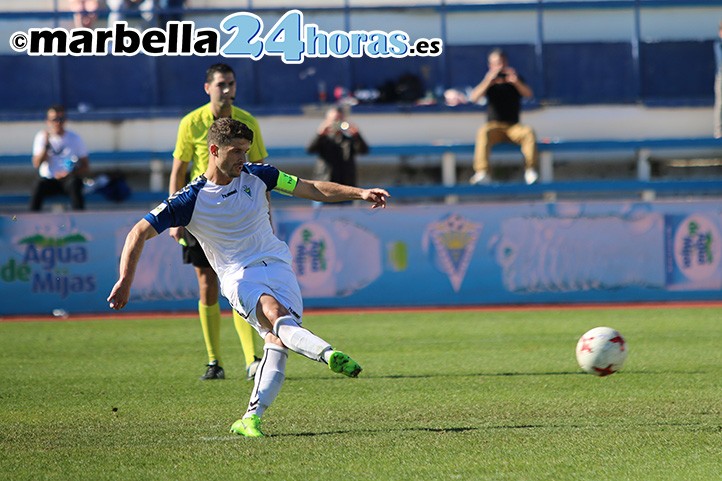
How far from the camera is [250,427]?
6.77 meters

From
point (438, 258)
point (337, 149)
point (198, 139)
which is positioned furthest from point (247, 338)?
point (337, 149)

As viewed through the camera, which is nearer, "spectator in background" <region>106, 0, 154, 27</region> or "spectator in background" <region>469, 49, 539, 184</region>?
"spectator in background" <region>469, 49, 539, 184</region>

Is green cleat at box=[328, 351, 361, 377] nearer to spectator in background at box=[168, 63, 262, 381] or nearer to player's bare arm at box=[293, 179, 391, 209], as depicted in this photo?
player's bare arm at box=[293, 179, 391, 209]

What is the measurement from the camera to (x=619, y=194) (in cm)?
1938

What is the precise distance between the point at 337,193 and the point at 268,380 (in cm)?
123

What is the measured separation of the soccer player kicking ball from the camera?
22.4 ft

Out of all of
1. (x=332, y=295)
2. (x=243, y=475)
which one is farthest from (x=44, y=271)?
(x=243, y=475)

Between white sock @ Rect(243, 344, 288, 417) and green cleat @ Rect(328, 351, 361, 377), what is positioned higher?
green cleat @ Rect(328, 351, 361, 377)

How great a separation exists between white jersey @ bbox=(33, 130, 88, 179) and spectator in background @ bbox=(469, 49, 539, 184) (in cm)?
585

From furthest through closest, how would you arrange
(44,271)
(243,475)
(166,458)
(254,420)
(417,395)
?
1. (44,271)
2. (417,395)
3. (254,420)
4. (166,458)
5. (243,475)

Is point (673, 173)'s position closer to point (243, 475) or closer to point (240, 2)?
point (240, 2)

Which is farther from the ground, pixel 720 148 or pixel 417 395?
pixel 720 148

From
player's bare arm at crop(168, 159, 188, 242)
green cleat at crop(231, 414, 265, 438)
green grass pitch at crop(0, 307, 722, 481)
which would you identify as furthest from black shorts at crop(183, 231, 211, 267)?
green cleat at crop(231, 414, 265, 438)

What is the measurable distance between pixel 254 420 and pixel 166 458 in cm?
73
